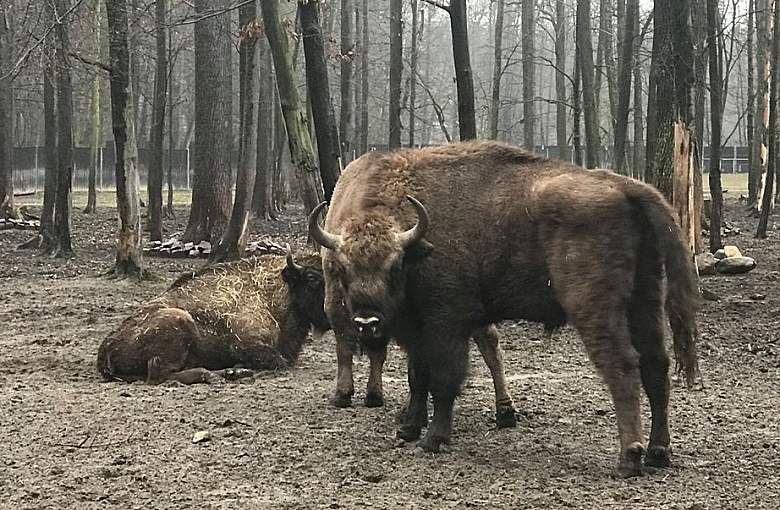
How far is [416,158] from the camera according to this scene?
6.39 metres

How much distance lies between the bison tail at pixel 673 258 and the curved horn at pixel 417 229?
44.1 inches

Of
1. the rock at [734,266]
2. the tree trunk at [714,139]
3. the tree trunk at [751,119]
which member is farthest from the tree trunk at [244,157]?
the tree trunk at [751,119]

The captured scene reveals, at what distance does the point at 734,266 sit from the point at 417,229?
788 centimetres

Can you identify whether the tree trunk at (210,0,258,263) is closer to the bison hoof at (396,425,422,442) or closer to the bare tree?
the bison hoof at (396,425,422,442)

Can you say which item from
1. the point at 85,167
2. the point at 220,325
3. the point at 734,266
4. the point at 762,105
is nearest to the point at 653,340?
the point at 220,325

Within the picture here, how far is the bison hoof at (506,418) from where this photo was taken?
6.36 m

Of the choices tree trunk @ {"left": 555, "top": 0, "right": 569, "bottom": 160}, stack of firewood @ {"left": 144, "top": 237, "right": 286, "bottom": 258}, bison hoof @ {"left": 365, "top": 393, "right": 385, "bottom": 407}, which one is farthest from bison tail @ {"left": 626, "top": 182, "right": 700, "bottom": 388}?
tree trunk @ {"left": 555, "top": 0, "right": 569, "bottom": 160}

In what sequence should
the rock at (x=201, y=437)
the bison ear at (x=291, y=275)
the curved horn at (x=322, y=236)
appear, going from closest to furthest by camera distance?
the curved horn at (x=322, y=236)
the rock at (x=201, y=437)
the bison ear at (x=291, y=275)

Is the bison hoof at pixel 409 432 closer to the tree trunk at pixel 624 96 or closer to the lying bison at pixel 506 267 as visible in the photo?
the lying bison at pixel 506 267

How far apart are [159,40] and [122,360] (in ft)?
43.4

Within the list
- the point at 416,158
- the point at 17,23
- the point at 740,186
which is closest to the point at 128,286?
the point at 416,158

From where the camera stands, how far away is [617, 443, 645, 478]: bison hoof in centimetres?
509

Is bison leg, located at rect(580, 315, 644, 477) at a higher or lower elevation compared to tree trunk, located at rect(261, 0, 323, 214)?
lower

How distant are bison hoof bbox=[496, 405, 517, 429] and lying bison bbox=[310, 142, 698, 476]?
1.73ft
